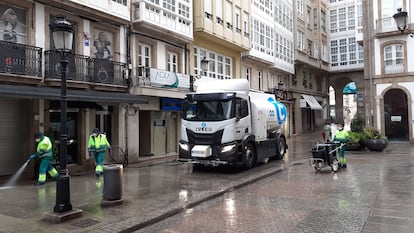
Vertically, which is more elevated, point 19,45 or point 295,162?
point 19,45

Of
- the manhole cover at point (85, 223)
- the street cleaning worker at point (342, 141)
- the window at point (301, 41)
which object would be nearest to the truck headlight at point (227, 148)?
the street cleaning worker at point (342, 141)

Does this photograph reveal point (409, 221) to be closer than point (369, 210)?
Yes

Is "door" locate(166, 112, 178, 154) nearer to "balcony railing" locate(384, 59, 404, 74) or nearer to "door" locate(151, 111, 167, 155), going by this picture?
"door" locate(151, 111, 167, 155)

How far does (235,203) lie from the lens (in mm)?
8727

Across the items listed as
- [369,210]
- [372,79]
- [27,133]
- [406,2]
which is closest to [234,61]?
[372,79]

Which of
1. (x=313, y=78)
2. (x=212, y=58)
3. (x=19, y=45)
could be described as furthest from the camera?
(x=313, y=78)

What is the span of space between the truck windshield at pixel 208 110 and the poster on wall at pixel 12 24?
20.4 feet

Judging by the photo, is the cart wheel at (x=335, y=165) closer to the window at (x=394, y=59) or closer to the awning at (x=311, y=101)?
the window at (x=394, y=59)

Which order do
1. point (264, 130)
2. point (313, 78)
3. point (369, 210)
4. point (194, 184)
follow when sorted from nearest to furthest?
point (369, 210) → point (194, 184) → point (264, 130) → point (313, 78)

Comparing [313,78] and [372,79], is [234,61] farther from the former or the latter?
[313,78]

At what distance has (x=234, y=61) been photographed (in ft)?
87.4

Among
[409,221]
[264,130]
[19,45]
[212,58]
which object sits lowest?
[409,221]

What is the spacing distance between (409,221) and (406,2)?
2505 cm

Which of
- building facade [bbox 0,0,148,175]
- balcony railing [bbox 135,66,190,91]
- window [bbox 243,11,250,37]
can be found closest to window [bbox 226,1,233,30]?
window [bbox 243,11,250,37]
